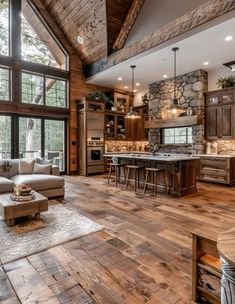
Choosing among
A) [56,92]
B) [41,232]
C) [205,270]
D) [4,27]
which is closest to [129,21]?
[56,92]

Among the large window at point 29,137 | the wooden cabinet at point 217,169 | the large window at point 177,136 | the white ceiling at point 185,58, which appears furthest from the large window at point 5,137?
the wooden cabinet at point 217,169

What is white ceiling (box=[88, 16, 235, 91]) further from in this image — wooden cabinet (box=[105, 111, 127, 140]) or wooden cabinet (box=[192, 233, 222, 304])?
wooden cabinet (box=[192, 233, 222, 304])

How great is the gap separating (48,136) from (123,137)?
3201mm

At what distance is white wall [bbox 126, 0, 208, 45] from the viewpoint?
17.5ft

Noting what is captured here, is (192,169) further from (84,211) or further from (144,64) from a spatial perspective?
(144,64)

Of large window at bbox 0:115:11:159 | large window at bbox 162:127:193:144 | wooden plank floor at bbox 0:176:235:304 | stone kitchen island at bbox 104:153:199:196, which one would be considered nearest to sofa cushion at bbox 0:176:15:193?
wooden plank floor at bbox 0:176:235:304

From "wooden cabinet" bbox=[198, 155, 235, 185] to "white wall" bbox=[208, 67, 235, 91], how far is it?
247cm

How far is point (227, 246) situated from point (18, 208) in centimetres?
300

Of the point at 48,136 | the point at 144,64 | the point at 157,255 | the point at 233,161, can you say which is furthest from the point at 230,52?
the point at 48,136

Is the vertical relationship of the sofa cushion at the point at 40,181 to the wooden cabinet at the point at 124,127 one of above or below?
below

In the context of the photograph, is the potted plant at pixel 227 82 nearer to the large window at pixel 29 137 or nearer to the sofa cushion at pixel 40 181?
the sofa cushion at pixel 40 181

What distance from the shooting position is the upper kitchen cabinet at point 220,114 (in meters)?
6.64

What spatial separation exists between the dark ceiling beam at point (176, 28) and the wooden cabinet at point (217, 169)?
3613 mm

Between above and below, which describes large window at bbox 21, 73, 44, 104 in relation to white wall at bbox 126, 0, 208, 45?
below
